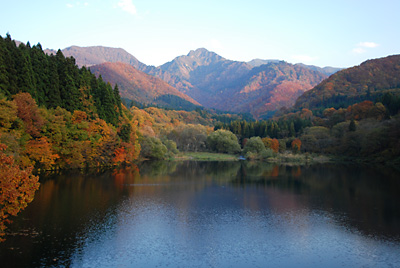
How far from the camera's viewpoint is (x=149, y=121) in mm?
116562

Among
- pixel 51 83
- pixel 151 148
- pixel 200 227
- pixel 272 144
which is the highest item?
pixel 51 83

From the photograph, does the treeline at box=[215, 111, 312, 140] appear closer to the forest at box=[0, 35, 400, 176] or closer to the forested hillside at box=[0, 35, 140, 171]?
the forest at box=[0, 35, 400, 176]

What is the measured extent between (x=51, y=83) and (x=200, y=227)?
129ft

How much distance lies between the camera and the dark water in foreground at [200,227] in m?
18.7

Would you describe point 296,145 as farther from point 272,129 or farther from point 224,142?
point 224,142

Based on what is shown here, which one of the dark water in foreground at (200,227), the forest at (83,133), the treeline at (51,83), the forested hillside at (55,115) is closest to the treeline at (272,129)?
the forest at (83,133)

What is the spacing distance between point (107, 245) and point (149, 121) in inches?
3847

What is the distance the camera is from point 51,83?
51.5 m

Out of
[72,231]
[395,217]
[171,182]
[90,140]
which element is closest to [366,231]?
[395,217]

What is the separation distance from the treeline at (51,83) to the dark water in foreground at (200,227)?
48.1 ft

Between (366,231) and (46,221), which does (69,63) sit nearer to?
(46,221)

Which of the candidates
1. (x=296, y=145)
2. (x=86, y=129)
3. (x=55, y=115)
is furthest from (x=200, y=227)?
(x=296, y=145)

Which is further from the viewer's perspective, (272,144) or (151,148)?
(272,144)

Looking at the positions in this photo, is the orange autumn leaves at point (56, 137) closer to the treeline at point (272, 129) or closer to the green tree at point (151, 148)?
the green tree at point (151, 148)
